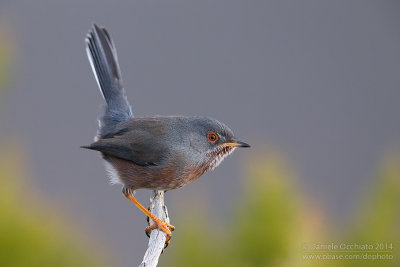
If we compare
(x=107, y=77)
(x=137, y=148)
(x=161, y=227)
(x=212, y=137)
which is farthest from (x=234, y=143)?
(x=107, y=77)

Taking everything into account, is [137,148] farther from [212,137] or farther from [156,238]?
[156,238]

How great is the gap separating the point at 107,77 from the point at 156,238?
6.02ft

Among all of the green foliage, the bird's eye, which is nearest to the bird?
the bird's eye

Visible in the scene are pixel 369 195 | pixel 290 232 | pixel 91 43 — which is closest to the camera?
pixel 290 232

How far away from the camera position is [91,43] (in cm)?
528

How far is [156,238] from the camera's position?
4.08 m

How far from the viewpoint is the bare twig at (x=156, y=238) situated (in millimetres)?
3548

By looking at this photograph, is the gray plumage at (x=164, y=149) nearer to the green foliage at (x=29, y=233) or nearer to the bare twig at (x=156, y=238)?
the bare twig at (x=156, y=238)

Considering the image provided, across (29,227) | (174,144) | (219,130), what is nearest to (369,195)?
(219,130)

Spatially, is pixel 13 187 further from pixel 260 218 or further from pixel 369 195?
pixel 369 195

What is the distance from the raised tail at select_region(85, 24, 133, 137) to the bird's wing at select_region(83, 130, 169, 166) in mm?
477

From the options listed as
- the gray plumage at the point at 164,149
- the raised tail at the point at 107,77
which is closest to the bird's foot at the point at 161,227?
the gray plumage at the point at 164,149

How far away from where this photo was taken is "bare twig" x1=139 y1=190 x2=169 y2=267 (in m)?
3.55

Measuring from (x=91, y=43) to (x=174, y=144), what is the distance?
1.66m
